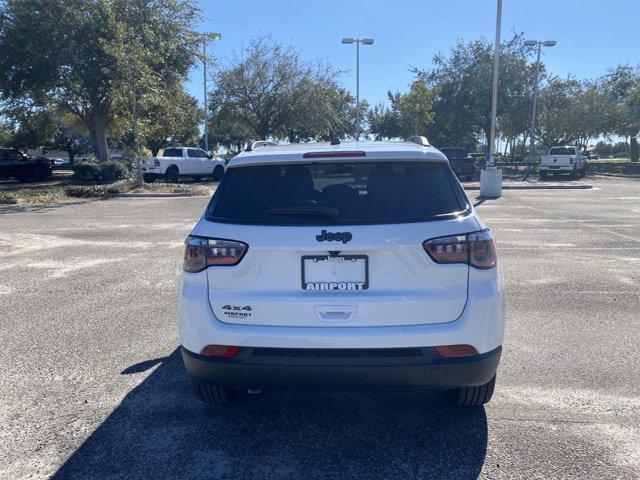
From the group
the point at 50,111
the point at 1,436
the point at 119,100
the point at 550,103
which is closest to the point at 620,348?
the point at 1,436

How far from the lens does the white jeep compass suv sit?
2.89m

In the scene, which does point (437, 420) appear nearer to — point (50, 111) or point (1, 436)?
point (1, 436)

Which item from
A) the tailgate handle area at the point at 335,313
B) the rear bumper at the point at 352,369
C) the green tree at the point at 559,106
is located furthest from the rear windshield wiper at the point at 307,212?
the green tree at the point at 559,106

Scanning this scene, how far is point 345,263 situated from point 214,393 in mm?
1337

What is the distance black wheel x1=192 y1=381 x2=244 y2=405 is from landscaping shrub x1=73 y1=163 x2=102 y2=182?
944 inches

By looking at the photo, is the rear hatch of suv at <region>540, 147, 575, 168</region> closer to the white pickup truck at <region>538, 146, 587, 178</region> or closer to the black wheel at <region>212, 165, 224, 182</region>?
the white pickup truck at <region>538, 146, 587, 178</region>

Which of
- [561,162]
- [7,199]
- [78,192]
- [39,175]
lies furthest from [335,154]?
[561,162]

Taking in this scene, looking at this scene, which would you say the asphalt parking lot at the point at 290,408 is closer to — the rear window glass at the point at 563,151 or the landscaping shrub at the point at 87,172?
the landscaping shrub at the point at 87,172

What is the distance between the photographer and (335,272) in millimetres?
2916

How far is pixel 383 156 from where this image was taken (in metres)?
3.12

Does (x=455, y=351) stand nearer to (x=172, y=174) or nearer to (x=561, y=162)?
(x=172, y=174)

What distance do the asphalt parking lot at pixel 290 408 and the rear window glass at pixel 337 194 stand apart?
4.54ft

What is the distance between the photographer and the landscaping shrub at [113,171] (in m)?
25.4

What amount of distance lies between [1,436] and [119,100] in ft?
66.1
